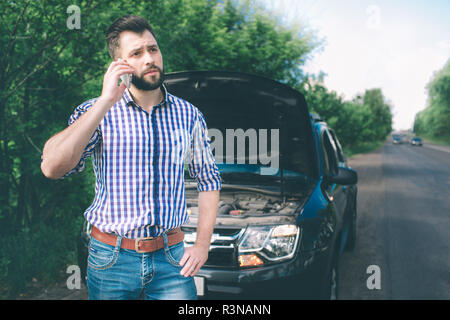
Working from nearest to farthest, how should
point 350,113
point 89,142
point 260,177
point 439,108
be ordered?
point 89,142
point 260,177
point 350,113
point 439,108

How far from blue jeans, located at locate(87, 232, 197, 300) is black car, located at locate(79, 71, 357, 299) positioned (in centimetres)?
94

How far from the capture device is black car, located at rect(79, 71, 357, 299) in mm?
2625

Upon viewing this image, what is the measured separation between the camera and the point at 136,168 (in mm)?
1653

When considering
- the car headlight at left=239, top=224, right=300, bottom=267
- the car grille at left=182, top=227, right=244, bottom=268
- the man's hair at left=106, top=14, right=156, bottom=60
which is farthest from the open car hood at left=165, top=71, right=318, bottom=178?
the man's hair at left=106, top=14, right=156, bottom=60

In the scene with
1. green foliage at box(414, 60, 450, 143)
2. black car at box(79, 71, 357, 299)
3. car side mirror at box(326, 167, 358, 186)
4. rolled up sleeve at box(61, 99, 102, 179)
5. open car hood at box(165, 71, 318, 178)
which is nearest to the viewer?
rolled up sleeve at box(61, 99, 102, 179)

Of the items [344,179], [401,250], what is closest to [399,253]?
[401,250]

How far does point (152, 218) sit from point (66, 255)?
3442 mm

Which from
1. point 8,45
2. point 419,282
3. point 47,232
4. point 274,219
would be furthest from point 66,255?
point 419,282

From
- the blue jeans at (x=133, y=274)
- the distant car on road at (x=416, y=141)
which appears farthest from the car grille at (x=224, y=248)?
the distant car on road at (x=416, y=141)

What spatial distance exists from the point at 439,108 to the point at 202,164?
33011 millimetres

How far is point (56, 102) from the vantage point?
15.7ft

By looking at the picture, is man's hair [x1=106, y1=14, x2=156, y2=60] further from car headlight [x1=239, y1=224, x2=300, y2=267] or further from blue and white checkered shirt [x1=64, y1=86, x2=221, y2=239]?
car headlight [x1=239, y1=224, x2=300, y2=267]

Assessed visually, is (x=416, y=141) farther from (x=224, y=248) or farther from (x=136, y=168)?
(x=136, y=168)
